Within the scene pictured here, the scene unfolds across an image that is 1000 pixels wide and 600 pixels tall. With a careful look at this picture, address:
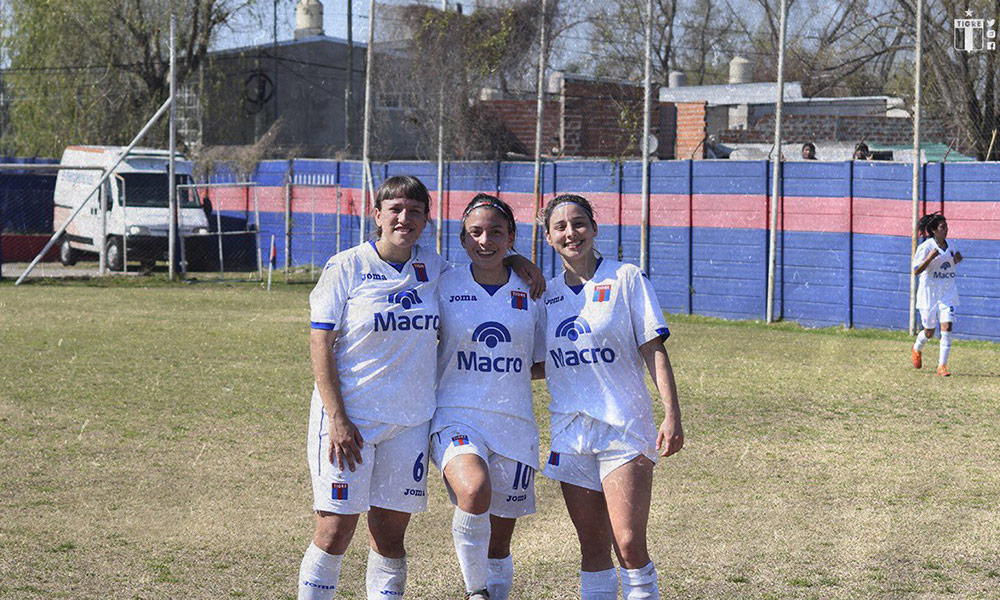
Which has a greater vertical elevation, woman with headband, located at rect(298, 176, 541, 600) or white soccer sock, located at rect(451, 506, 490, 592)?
woman with headband, located at rect(298, 176, 541, 600)

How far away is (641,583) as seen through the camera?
16.5 feet

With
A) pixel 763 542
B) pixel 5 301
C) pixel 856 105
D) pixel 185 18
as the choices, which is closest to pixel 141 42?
pixel 185 18

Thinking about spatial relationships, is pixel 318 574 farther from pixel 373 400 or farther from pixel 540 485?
pixel 540 485

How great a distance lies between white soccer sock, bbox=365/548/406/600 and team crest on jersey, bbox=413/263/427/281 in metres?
1.14

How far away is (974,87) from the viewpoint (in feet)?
70.3

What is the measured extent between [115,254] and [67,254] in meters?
3.10

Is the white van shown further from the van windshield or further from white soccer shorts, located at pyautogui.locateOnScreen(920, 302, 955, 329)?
white soccer shorts, located at pyautogui.locateOnScreen(920, 302, 955, 329)

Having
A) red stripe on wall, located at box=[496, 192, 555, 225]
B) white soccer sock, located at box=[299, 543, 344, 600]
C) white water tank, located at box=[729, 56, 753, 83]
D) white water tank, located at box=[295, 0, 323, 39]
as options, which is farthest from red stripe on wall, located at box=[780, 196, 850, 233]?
white water tank, located at box=[295, 0, 323, 39]

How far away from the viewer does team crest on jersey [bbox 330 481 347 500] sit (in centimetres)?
505

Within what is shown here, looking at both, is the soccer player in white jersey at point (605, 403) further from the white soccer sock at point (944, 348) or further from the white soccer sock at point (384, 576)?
the white soccer sock at point (944, 348)

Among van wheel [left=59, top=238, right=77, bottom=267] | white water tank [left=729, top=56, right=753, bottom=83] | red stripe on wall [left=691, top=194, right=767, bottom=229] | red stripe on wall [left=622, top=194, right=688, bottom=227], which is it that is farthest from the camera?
white water tank [left=729, top=56, right=753, bottom=83]

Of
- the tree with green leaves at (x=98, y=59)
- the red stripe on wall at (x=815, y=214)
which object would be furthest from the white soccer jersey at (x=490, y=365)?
the tree with green leaves at (x=98, y=59)

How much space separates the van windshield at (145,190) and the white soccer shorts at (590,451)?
27.5m

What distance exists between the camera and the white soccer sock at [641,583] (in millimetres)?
5023
